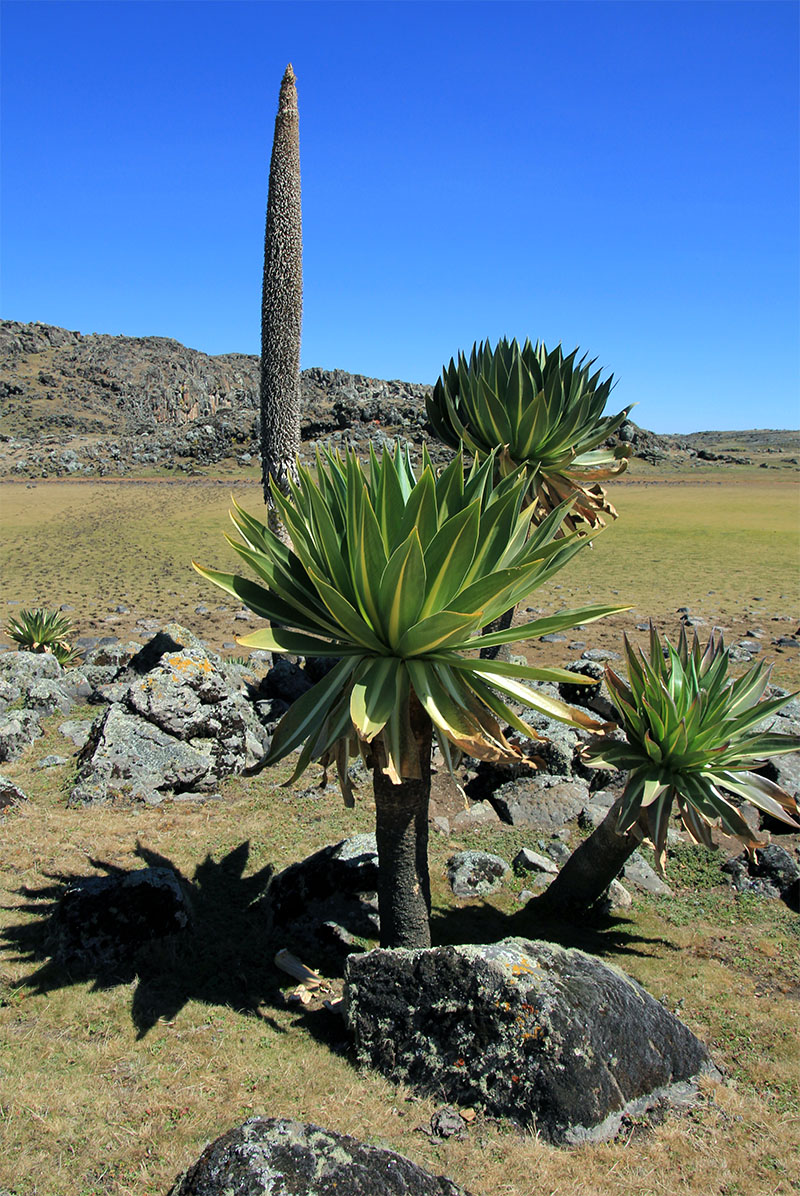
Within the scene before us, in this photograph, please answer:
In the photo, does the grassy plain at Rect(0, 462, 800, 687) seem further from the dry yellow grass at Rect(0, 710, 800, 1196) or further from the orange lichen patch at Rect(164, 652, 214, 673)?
the orange lichen patch at Rect(164, 652, 214, 673)

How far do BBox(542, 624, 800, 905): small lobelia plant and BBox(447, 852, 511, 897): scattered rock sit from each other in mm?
983

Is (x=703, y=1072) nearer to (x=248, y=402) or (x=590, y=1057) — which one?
(x=590, y=1057)

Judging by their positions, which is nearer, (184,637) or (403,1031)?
(403,1031)

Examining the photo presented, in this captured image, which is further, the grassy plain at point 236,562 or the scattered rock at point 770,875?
the grassy plain at point 236,562

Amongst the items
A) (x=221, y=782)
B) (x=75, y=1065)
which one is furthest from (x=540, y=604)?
(x=75, y=1065)

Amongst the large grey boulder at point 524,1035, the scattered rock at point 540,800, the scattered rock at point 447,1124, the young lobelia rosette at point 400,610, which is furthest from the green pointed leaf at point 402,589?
the scattered rock at point 540,800

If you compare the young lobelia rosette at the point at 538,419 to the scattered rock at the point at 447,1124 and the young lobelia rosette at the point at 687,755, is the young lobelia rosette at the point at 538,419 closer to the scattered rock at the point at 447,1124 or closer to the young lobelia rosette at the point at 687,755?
the young lobelia rosette at the point at 687,755

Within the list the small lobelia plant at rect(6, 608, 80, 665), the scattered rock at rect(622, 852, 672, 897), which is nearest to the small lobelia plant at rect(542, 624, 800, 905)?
the scattered rock at rect(622, 852, 672, 897)

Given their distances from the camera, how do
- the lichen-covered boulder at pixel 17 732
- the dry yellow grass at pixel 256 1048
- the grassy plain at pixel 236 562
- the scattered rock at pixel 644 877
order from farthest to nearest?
the grassy plain at pixel 236 562, the lichen-covered boulder at pixel 17 732, the scattered rock at pixel 644 877, the dry yellow grass at pixel 256 1048

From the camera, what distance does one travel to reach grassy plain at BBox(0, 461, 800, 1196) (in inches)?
127

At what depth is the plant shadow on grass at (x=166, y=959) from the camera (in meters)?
4.28

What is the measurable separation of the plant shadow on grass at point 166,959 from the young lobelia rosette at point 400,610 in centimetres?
138

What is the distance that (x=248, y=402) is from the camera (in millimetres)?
71188

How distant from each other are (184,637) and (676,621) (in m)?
9.99
